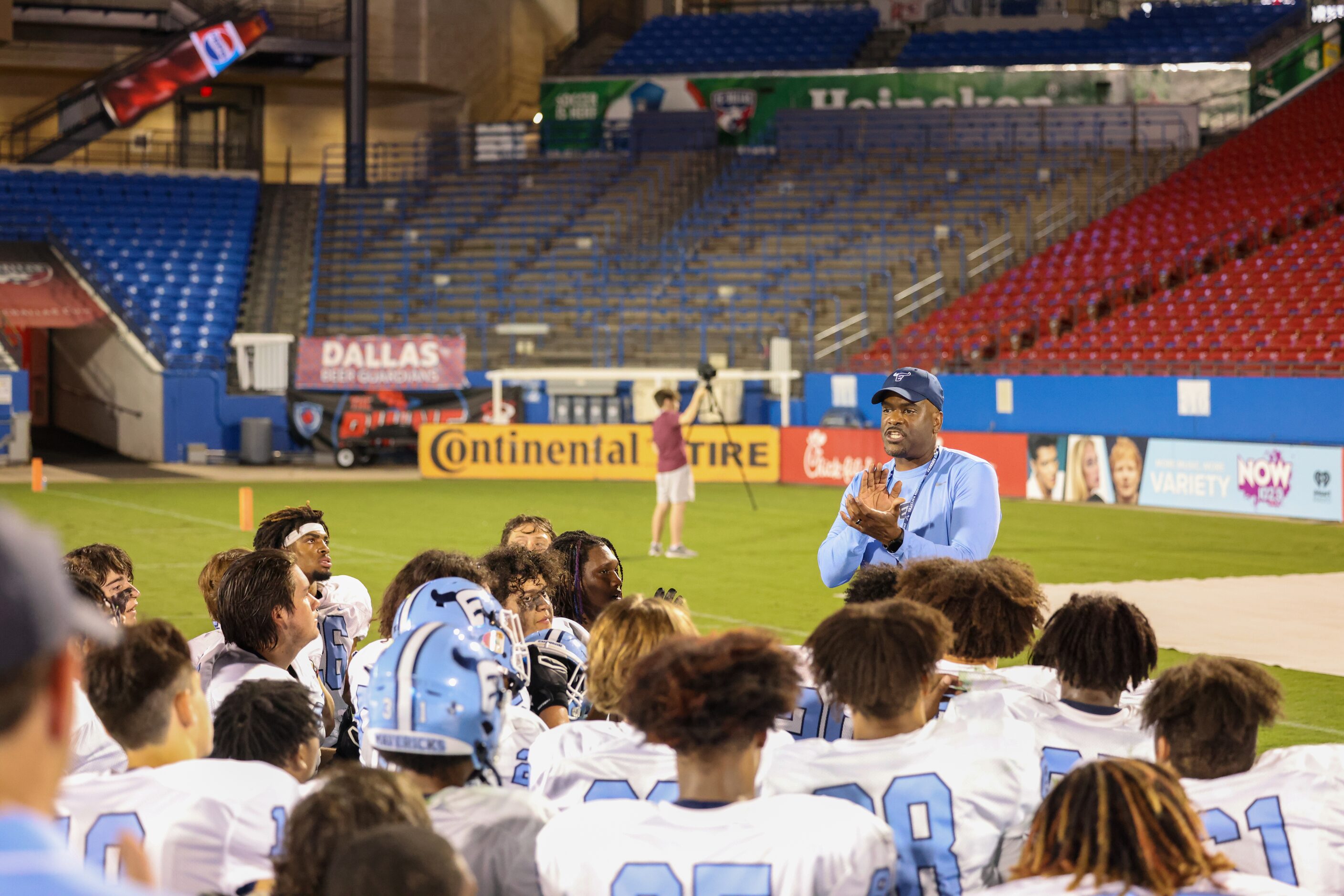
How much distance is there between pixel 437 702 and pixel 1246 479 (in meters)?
20.5

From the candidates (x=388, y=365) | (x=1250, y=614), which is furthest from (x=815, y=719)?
(x=388, y=365)

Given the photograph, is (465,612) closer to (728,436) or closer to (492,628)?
(492,628)

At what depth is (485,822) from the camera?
3.60 metres

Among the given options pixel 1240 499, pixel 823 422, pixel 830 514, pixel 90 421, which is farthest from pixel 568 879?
pixel 90 421

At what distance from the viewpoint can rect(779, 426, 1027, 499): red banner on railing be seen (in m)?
24.8

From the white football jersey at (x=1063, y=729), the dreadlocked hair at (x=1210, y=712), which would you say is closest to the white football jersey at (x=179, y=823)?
the white football jersey at (x=1063, y=729)

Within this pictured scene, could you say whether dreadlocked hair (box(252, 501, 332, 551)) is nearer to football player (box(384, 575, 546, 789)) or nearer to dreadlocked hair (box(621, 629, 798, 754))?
football player (box(384, 575, 546, 789))

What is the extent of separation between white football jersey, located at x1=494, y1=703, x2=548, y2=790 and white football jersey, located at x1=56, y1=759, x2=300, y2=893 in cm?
119

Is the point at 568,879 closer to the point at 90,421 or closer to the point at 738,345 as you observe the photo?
the point at 738,345

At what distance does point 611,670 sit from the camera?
4.80 m

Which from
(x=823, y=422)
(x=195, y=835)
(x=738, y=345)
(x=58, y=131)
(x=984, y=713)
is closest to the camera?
(x=195, y=835)

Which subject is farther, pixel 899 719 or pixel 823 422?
pixel 823 422

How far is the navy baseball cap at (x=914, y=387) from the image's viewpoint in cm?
661

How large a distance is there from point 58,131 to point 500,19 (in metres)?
12.6
